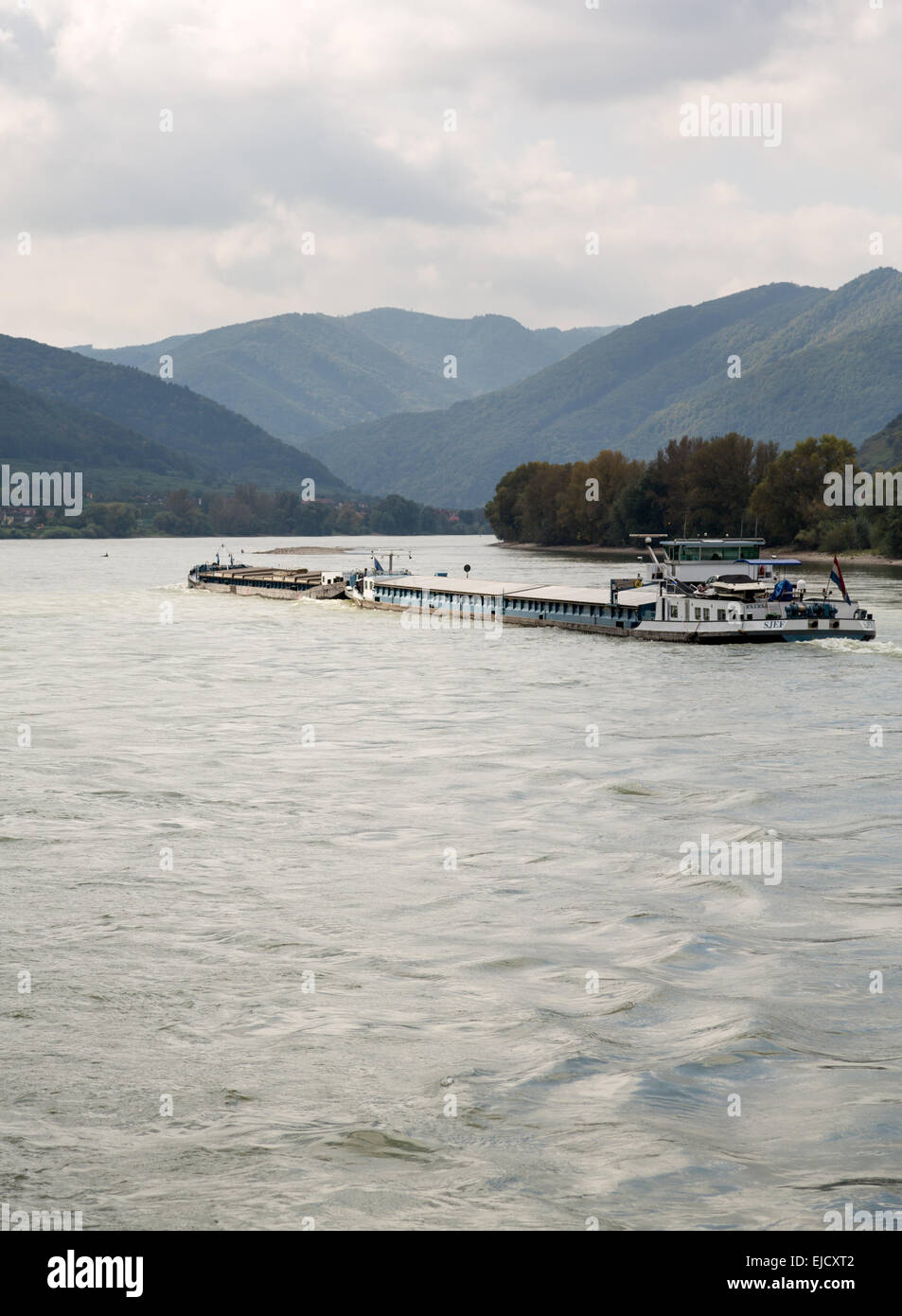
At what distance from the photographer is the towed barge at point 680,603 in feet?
233

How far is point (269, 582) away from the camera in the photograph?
402 ft

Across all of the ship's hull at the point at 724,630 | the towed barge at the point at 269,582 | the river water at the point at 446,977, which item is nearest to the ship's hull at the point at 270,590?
the towed barge at the point at 269,582

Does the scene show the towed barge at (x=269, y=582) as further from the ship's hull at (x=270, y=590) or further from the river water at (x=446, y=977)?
the river water at (x=446, y=977)

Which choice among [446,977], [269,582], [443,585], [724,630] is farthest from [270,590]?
[446,977]

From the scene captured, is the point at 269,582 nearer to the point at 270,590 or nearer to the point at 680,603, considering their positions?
the point at 270,590

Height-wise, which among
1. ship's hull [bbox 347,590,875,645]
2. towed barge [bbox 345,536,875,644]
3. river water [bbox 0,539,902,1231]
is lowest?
river water [bbox 0,539,902,1231]

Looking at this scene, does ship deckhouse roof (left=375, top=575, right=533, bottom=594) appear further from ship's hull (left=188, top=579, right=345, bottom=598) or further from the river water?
the river water

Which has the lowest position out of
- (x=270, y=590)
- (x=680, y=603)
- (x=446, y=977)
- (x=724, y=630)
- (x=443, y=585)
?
(x=446, y=977)

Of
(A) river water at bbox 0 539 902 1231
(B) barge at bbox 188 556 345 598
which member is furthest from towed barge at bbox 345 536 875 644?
(A) river water at bbox 0 539 902 1231

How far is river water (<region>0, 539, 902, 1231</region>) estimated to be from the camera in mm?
11820

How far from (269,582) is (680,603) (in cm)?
5649

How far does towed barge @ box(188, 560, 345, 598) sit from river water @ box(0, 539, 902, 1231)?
74.1 meters
